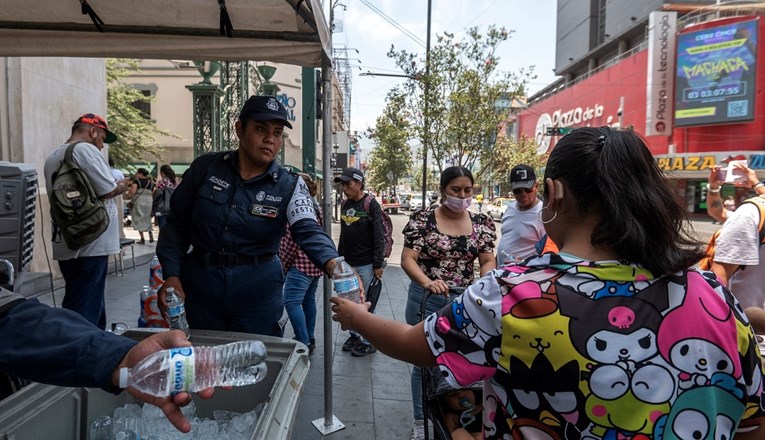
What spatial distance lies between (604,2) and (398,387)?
45.6 m

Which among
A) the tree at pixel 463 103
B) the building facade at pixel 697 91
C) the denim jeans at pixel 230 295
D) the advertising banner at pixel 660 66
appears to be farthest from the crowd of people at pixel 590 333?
the advertising banner at pixel 660 66

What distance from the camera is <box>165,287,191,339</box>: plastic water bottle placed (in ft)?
7.91

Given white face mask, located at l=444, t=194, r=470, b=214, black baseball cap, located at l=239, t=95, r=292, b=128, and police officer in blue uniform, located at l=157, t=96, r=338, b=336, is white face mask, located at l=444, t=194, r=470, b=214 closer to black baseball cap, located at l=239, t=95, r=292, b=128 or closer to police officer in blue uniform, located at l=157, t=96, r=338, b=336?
police officer in blue uniform, located at l=157, t=96, r=338, b=336

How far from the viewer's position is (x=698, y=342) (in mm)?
1097

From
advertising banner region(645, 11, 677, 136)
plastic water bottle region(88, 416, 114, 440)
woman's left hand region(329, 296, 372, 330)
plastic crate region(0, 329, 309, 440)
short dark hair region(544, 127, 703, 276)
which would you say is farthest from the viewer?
advertising banner region(645, 11, 677, 136)

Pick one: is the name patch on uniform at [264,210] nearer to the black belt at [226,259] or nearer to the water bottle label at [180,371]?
the black belt at [226,259]

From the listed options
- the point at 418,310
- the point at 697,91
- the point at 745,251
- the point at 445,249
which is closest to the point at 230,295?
the point at 418,310

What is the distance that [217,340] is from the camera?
2.22 metres

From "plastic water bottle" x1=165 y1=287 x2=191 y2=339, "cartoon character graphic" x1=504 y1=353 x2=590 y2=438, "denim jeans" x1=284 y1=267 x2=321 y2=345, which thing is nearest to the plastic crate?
"plastic water bottle" x1=165 y1=287 x2=191 y2=339

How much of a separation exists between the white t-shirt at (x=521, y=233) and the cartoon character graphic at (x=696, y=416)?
10.0 feet

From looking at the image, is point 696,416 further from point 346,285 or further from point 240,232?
point 240,232

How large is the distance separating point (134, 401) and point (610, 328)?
1.93 metres

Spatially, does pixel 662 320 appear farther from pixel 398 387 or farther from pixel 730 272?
pixel 398 387

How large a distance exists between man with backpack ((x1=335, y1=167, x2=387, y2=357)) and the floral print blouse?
1.48 meters
